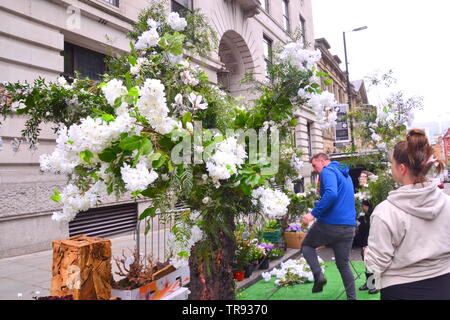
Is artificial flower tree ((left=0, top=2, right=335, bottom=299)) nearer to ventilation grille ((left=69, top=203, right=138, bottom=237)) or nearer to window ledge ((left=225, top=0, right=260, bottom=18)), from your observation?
ventilation grille ((left=69, top=203, right=138, bottom=237))

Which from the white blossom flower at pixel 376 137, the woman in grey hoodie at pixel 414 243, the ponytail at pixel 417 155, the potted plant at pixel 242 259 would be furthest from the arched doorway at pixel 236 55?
the woman in grey hoodie at pixel 414 243

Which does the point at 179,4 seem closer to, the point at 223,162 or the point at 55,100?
the point at 55,100

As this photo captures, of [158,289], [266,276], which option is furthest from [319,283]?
[158,289]

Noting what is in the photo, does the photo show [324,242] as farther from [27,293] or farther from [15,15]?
[15,15]

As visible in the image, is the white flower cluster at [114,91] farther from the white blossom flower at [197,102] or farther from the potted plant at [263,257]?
the potted plant at [263,257]

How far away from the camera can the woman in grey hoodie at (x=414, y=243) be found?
6.34ft

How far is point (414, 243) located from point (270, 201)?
3.19 feet

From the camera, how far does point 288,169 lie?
2.64m

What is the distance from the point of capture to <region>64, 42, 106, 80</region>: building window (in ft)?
26.3

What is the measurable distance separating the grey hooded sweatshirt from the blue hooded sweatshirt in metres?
1.99

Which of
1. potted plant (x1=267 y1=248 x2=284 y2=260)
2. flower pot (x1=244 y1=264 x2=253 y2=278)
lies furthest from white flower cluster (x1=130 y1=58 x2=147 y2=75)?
potted plant (x1=267 y1=248 x2=284 y2=260)

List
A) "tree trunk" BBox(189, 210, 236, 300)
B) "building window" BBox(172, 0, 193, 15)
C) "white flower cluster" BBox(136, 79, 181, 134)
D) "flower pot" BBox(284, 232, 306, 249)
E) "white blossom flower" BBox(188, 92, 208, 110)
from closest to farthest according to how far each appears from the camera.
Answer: "white flower cluster" BBox(136, 79, 181, 134) < "white blossom flower" BBox(188, 92, 208, 110) < "tree trunk" BBox(189, 210, 236, 300) < "flower pot" BBox(284, 232, 306, 249) < "building window" BBox(172, 0, 193, 15)
